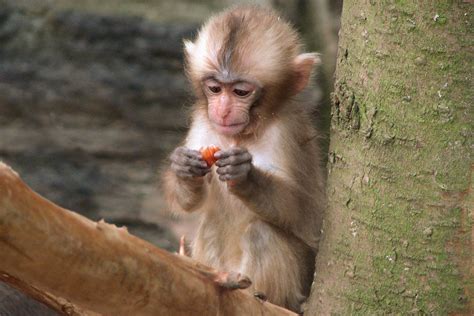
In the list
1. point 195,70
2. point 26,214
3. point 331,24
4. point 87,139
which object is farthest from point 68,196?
point 26,214

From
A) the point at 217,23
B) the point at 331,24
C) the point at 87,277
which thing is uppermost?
the point at 331,24

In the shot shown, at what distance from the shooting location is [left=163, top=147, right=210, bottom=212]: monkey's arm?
14.9 ft

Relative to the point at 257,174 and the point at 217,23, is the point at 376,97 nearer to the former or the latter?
the point at 257,174

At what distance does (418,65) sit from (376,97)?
8.0 inches

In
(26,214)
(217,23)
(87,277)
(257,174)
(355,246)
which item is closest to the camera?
(26,214)

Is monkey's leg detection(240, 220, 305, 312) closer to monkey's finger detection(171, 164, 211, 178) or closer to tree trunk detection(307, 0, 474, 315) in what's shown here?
monkey's finger detection(171, 164, 211, 178)

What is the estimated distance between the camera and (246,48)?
4.76m

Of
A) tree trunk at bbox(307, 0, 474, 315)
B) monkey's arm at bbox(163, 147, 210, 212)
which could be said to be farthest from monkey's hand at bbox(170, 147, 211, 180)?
tree trunk at bbox(307, 0, 474, 315)

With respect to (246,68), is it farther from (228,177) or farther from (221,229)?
(221,229)

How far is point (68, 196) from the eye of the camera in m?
7.82

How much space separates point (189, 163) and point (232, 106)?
382mm

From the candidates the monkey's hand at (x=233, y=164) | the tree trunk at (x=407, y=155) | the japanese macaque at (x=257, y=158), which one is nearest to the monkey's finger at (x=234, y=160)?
the monkey's hand at (x=233, y=164)

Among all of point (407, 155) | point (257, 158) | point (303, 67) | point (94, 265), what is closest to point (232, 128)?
point (257, 158)

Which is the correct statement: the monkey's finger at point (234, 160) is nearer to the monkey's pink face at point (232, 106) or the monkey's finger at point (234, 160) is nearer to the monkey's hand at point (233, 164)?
the monkey's hand at point (233, 164)
